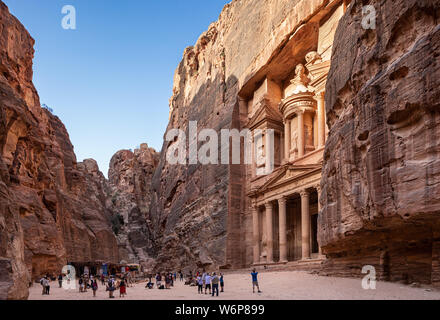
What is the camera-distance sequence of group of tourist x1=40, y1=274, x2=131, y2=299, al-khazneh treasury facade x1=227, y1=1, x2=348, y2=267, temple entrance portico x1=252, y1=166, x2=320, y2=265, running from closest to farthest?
1. group of tourist x1=40, y1=274, x2=131, y2=299
2. al-khazneh treasury facade x1=227, y1=1, x2=348, y2=267
3. temple entrance portico x1=252, y1=166, x2=320, y2=265

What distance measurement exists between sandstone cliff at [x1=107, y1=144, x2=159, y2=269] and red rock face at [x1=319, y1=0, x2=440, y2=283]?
166ft

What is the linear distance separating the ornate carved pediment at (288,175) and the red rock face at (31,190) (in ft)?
52.2

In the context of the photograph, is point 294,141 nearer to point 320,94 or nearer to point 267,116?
point 267,116

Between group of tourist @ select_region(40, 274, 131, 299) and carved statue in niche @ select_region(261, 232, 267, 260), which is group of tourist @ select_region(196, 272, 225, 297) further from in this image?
carved statue in niche @ select_region(261, 232, 267, 260)

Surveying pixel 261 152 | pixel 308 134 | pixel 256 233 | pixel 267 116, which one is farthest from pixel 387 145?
pixel 261 152

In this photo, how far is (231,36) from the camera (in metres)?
38.2

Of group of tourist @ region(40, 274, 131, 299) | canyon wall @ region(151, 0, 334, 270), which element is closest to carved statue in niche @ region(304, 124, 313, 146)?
canyon wall @ region(151, 0, 334, 270)

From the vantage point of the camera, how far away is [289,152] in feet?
98.6

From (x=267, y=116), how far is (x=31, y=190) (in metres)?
18.4

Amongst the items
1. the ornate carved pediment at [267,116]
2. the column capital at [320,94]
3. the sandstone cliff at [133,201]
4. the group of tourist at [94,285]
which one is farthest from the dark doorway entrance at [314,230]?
the sandstone cliff at [133,201]

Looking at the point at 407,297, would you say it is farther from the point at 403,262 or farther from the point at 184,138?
the point at 184,138

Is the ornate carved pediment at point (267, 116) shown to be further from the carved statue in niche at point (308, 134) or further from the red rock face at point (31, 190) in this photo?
the red rock face at point (31, 190)

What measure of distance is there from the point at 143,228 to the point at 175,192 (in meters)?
25.2

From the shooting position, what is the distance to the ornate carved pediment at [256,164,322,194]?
2542 centimetres
